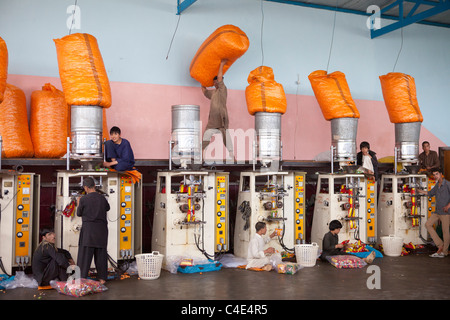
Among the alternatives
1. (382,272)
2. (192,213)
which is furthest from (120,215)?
(382,272)

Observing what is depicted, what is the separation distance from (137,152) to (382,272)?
14.1ft

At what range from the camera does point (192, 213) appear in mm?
6836

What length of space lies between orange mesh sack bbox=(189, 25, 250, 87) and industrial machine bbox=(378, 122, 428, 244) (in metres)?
3.26

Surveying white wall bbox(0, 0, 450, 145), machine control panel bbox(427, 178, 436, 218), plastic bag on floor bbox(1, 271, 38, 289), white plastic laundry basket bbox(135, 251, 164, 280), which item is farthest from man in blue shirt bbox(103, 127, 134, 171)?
machine control panel bbox(427, 178, 436, 218)

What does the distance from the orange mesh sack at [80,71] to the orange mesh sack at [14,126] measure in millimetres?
1230

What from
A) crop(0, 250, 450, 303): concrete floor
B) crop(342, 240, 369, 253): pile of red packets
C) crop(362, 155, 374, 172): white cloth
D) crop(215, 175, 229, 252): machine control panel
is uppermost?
crop(362, 155, 374, 172): white cloth

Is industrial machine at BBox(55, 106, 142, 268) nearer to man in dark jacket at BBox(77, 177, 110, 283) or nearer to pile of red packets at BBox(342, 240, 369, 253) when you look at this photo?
man in dark jacket at BBox(77, 177, 110, 283)

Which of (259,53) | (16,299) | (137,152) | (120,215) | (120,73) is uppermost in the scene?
(259,53)

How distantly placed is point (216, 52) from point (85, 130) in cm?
246

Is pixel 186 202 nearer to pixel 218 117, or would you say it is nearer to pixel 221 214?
pixel 221 214

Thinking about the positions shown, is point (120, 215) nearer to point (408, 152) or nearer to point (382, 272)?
point (382, 272)

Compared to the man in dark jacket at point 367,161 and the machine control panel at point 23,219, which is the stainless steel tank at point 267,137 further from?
the machine control panel at point 23,219

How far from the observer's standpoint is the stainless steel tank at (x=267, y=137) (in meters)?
7.57

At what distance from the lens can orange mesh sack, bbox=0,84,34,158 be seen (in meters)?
6.77
